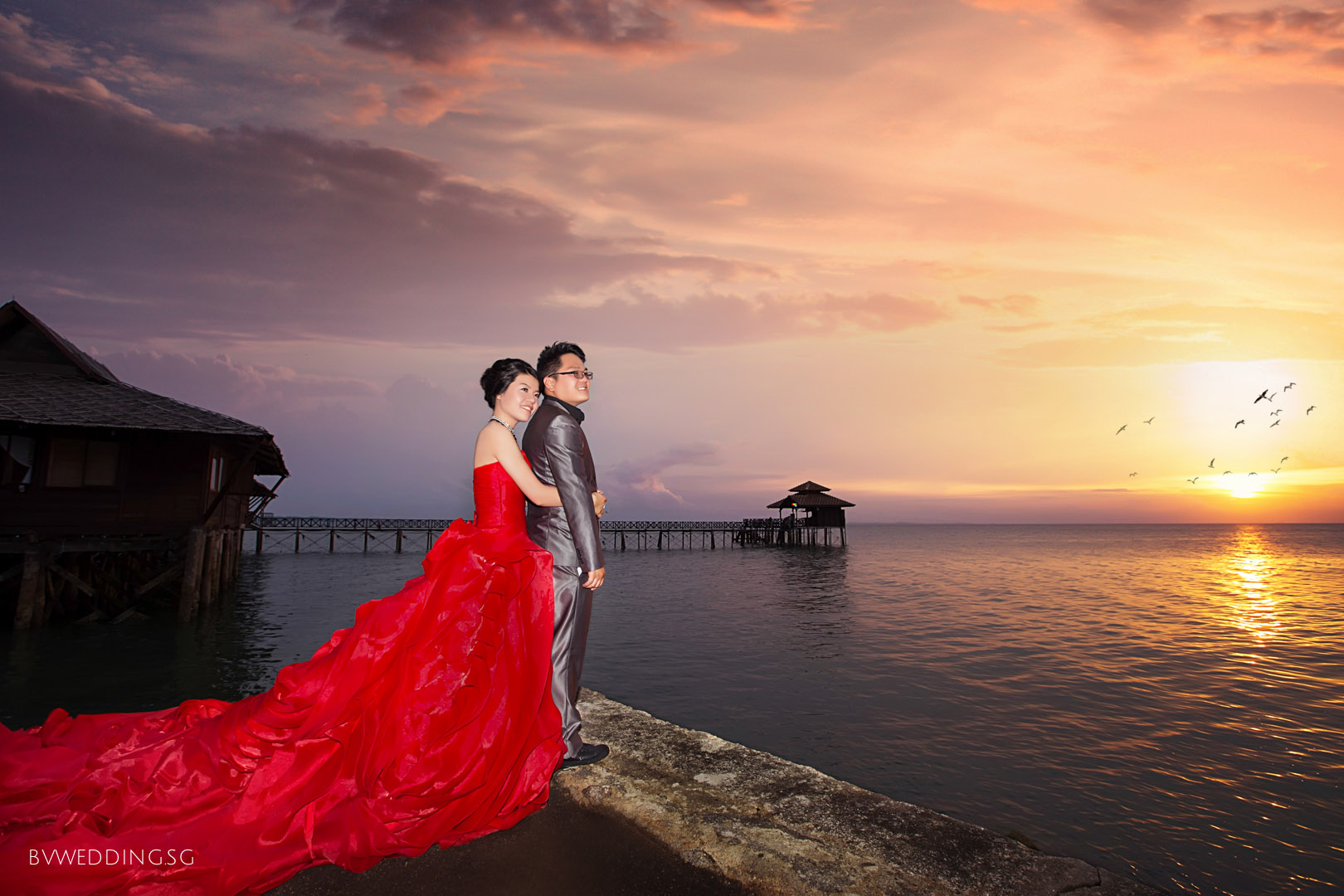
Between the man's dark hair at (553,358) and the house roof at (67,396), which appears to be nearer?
the man's dark hair at (553,358)

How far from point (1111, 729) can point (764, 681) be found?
5855mm

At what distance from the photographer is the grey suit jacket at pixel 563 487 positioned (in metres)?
3.50

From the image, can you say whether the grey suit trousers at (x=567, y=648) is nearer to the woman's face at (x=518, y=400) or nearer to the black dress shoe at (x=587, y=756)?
the black dress shoe at (x=587, y=756)

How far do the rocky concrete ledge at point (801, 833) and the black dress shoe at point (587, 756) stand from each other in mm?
55

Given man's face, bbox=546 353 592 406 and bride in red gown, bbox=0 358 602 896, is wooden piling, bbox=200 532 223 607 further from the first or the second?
man's face, bbox=546 353 592 406

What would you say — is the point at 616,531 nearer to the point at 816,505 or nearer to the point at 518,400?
the point at 816,505

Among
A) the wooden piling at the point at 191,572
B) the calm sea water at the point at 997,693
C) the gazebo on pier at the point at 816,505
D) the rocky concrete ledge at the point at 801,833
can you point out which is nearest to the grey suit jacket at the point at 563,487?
the rocky concrete ledge at the point at 801,833

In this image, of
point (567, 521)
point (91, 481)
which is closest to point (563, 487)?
point (567, 521)

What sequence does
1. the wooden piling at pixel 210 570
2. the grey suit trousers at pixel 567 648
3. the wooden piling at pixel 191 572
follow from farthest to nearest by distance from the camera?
1. the wooden piling at pixel 210 570
2. the wooden piling at pixel 191 572
3. the grey suit trousers at pixel 567 648

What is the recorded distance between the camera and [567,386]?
143 inches

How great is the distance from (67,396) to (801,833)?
18.9m

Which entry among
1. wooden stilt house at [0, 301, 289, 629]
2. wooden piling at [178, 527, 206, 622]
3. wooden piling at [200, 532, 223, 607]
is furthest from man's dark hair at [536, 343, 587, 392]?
wooden piling at [200, 532, 223, 607]

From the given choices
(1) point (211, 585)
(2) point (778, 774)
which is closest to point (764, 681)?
(2) point (778, 774)

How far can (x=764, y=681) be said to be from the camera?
12969 mm
